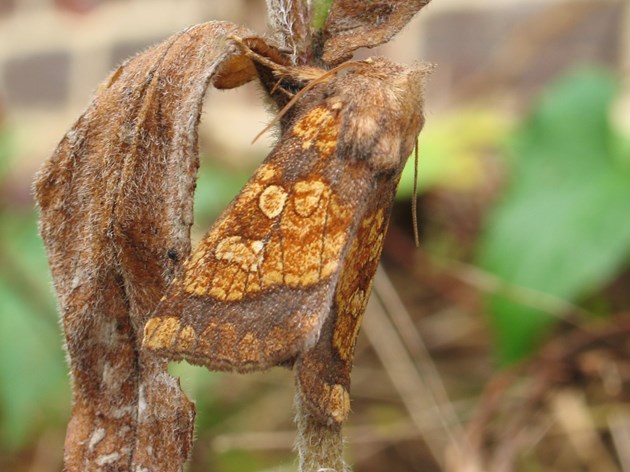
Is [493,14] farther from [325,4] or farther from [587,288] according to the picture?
[325,4]

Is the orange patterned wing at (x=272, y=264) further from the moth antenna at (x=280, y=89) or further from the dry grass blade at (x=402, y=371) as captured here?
the dry grass blade at (x=402, y=371)

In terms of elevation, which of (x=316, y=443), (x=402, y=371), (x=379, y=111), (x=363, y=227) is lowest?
(x=402, y=371)

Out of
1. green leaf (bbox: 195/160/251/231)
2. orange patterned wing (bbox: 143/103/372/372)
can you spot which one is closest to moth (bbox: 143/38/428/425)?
orange patterned wing (bbox: 143/103/372/372)

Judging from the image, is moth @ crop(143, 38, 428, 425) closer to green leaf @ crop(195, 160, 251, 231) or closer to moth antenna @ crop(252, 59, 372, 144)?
moth antenna @ crop(252, 59, 372, 144)

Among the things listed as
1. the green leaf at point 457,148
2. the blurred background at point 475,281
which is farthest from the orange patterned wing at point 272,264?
the green leaf at point 457,148

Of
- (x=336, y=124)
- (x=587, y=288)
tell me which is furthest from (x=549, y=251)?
(x=336, y=124)

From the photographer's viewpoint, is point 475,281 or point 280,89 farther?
point 475,281

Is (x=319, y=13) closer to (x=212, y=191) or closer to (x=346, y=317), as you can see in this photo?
(x=346, y=317)

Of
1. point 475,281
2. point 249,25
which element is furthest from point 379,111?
point 249,25

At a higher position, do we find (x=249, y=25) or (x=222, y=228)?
(x=222, y=228)
